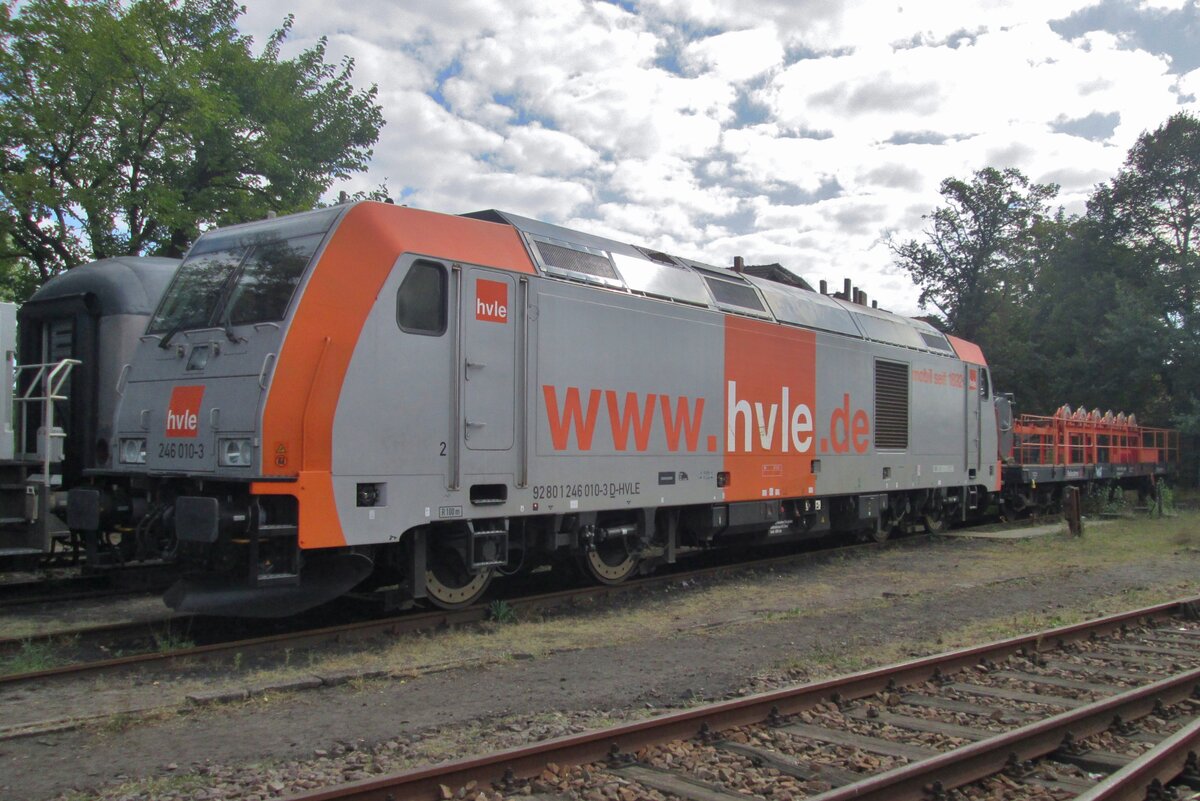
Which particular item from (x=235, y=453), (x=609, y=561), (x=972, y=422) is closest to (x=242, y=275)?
(x=235, y=453)

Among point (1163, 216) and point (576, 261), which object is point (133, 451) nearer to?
point (576, 261)

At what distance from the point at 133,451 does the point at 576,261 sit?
439 centimetres

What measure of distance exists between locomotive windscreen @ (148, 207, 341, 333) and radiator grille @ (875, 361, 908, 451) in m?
9.29

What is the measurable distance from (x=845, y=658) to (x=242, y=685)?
4.52 meters

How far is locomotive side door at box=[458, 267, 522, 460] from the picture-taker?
8.20 metres

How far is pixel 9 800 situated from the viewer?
4.30 meters

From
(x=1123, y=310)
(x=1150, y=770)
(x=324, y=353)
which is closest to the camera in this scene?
(x=1150, y=770)

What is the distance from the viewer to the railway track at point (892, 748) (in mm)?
4527

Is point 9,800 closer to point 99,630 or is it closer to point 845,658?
point 99,630

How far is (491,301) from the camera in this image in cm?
841

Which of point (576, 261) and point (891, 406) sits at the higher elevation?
point (576, 261)

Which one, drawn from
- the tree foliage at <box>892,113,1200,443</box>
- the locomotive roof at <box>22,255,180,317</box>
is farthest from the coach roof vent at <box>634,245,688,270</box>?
the tree foliage at <box>892,113,1200,443</box>

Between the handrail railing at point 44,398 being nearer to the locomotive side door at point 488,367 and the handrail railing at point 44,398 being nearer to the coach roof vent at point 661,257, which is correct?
the locomotive side door at point 488,367

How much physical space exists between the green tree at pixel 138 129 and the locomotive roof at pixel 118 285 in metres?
5.50
